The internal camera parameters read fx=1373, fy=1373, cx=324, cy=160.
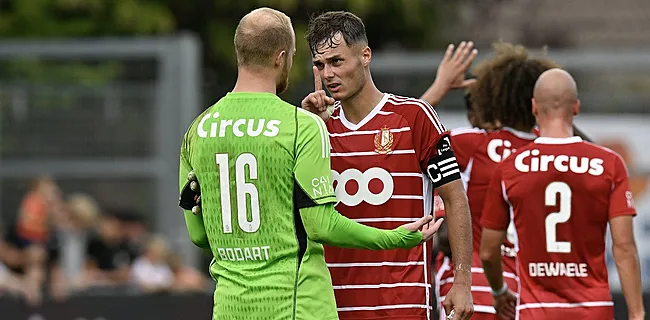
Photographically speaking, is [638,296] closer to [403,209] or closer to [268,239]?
[403,209]

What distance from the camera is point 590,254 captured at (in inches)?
268

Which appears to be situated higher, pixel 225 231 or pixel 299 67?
pixel 299 67

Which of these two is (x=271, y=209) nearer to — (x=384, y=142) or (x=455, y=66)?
(x=384, y=142)

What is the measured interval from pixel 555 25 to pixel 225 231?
23.8m

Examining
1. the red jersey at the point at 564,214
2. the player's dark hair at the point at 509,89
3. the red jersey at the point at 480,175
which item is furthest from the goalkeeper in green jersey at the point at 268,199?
the player's dark hair at the point at 509,89

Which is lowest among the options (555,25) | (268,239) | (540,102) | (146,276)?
(146,276)

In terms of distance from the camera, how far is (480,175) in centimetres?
754

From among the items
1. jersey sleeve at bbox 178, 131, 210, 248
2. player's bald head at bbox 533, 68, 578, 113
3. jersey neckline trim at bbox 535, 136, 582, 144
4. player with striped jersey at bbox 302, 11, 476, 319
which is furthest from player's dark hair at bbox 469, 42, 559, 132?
jersey sleeve at bbox 178, 131, 210, 248

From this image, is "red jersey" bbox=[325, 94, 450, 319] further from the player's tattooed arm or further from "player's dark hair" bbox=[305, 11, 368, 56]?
the player's tattooed arm

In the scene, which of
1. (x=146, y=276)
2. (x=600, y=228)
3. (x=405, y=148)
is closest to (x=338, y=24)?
(x=405, y=148)

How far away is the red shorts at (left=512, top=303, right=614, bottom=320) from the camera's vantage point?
22.4 ft

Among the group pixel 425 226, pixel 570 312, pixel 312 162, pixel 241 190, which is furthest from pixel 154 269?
pixel 312 162

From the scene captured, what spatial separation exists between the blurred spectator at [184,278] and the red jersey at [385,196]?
8.43 meters

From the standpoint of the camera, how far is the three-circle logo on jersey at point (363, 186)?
6.12 m
